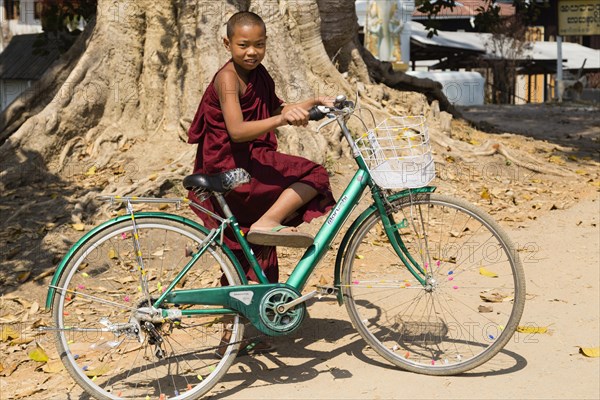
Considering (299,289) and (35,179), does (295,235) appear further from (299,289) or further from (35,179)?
(35,179)

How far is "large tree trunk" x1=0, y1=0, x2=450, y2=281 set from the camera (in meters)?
7.75

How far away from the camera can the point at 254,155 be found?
4.56 metres

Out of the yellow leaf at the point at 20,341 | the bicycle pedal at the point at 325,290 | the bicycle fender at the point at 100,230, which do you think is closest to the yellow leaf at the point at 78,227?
the yellow leaf at the point at 20,341

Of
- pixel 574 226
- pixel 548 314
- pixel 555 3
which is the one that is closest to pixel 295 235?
pixel 548 314

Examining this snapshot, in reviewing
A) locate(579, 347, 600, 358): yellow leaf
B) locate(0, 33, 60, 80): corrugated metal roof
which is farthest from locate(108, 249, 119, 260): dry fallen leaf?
locate(0, 33, 60, 80): corrugated metal roof

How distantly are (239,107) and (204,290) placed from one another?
0.88 meters

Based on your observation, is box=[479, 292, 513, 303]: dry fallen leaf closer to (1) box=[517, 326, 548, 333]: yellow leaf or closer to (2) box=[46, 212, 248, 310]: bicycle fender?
(1) box=[517, 326, 548, 333]: yellow leaf

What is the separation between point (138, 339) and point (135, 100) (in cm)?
442

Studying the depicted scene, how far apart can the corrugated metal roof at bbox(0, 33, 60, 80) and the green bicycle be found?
19.8m

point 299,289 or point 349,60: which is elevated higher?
point 349,60

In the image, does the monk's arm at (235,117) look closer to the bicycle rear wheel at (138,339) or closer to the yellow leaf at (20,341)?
the bicycle rear wheel at (138,339)

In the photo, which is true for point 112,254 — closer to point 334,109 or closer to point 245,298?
point 245,298

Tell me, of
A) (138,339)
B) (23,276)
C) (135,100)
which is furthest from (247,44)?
(135,100)

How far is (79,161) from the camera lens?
8055 mm
